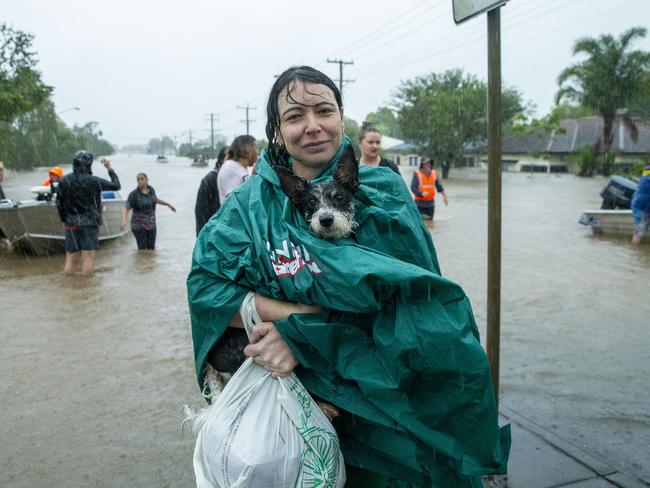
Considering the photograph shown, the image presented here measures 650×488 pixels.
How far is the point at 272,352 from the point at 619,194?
1510cm

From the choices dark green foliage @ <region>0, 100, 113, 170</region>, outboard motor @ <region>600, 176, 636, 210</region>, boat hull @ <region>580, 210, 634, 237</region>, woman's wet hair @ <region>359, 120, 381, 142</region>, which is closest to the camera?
woman's wet hair @ <region>359, 120, 381, 142</region>

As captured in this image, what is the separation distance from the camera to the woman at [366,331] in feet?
5.88

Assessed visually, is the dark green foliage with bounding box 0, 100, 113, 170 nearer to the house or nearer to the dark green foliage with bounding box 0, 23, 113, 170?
the dark green foliage with bounding box 0, 23, 113, 170

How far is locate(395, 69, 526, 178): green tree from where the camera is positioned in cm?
4897

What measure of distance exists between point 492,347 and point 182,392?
2.98 metres

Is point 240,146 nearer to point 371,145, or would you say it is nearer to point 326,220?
point 371,145

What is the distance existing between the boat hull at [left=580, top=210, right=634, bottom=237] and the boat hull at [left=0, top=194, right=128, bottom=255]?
12848 millimetres

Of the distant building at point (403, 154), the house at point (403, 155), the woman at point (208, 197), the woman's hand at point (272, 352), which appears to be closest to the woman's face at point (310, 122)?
the woman's hand at point (272, 352)

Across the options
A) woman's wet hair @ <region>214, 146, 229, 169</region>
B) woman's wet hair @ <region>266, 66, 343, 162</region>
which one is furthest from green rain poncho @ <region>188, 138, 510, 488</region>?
woman's wet hair @ <region>214, 146, 229, 169</region>

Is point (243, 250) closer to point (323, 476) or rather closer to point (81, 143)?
point (323, 476)

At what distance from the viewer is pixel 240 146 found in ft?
21.2

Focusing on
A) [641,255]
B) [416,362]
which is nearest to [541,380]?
[416,362]

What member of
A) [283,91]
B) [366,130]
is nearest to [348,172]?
[283,91]

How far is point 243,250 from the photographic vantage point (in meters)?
1.95
